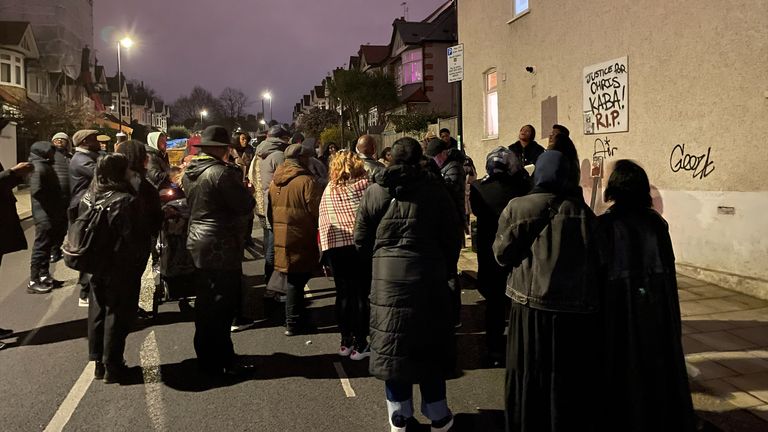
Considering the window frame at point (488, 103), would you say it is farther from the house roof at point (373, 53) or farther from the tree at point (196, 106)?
the tree at point (196, 106)

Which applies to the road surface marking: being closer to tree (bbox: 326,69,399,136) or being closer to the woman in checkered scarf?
the woman in checkered scarf

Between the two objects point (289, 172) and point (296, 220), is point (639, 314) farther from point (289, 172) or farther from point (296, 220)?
point (289, 172)

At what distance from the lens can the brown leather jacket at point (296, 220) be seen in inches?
214

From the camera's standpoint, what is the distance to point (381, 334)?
11.1 feet

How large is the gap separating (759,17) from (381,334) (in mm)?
5644

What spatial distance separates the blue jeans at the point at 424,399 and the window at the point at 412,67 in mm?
35518

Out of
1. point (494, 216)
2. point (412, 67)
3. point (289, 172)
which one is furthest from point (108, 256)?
point (412, 67)

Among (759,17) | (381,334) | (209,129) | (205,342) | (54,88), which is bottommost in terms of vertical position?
(205,342)

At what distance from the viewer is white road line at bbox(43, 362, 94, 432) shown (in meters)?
3.84

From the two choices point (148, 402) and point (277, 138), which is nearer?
point (148, 402)

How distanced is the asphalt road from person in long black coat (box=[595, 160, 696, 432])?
1.03 m

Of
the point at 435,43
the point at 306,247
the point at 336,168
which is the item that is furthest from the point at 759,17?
the point at 435,43

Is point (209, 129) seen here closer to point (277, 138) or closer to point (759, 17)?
point (277, 138)

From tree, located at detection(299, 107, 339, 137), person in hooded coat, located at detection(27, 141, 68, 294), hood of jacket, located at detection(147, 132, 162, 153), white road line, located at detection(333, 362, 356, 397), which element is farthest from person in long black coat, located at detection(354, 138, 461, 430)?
tree, located at detection(299, 107, 339, 137)
